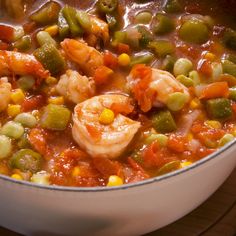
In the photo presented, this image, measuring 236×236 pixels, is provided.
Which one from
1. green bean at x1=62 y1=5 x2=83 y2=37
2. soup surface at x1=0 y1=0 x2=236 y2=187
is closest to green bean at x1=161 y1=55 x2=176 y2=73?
soup surface at x1=0 y1=0 x2=236 y2=187

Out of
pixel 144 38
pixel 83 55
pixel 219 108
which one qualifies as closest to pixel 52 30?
pixel 83 55

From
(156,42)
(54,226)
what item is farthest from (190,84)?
(54,226)

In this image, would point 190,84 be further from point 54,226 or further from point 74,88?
point 54,226

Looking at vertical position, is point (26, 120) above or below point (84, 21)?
below

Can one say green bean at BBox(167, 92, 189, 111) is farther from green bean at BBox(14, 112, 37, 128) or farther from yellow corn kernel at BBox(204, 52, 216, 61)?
green bean at BBox(14, 112, 37, 128)

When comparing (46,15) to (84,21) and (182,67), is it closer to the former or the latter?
(84,21)

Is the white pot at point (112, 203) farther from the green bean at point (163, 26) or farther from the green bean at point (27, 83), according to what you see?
the green bean at point (163, 26)
